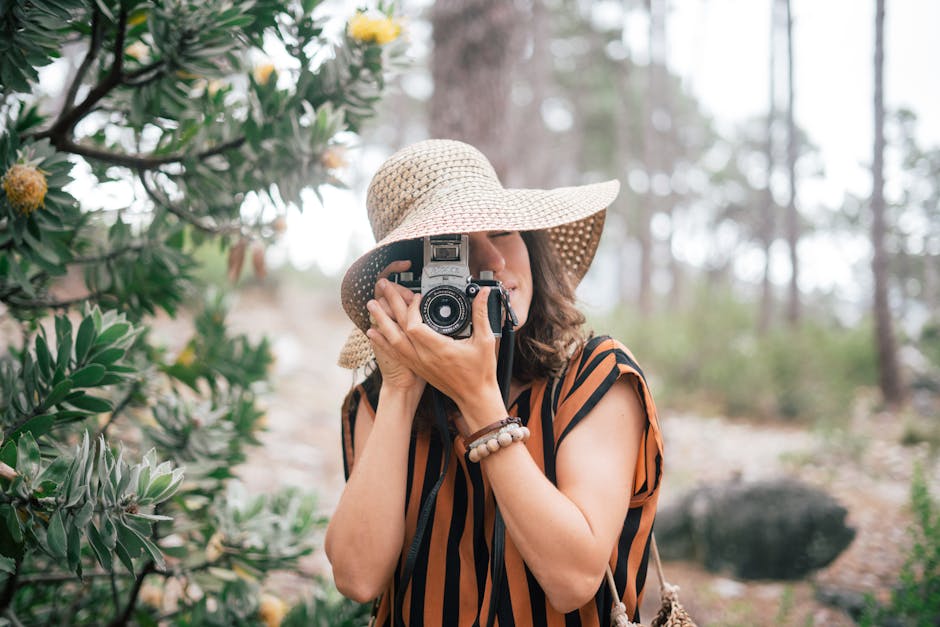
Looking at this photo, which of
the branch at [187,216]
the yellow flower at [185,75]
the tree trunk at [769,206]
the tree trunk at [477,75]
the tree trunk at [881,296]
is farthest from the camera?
the tree trunk at [769,206]

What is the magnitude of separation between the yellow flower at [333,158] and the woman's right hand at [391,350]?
437 millimetres

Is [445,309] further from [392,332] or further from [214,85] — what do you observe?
[214,85]

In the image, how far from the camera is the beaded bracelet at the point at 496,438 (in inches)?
44.7

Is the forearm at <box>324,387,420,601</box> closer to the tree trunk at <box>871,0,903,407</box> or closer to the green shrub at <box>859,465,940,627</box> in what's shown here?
the green shrub at <box>859,465,940,627</box>

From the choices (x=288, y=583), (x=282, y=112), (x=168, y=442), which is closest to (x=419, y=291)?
(x=282, y=112)

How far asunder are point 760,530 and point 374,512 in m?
3.17

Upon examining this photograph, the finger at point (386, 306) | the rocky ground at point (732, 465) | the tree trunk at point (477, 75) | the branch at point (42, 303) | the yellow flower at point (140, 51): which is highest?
the tree trunk at point (477, 75)

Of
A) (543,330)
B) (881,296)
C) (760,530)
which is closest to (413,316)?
(543,330)

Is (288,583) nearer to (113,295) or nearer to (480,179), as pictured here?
(113,295)

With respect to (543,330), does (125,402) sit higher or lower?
lower

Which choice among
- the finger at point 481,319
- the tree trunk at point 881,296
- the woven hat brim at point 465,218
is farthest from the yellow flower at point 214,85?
the tree trunk at point 881,296

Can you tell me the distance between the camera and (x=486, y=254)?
135 centimetres

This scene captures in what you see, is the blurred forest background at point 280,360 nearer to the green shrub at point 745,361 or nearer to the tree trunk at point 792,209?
the green shrub at point 745,361

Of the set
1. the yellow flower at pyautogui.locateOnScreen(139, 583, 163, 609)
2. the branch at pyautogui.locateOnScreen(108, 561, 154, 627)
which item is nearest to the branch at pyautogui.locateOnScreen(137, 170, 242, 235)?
the branch at pyautogui.locateOnScreen(108, 561, 154, 627)
